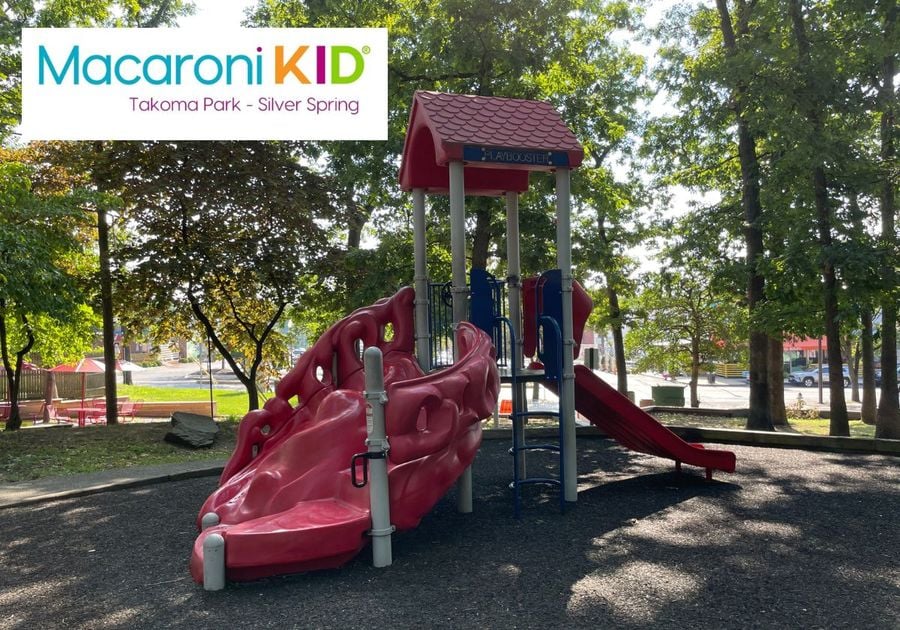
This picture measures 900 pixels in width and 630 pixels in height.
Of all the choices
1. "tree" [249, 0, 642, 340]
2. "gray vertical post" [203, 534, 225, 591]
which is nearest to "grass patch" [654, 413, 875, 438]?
"tree" [249, 0, 642, 340]

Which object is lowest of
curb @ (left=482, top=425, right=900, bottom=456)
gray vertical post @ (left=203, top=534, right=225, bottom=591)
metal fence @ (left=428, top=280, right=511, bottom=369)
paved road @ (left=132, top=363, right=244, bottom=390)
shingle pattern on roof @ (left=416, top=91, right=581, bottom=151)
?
paved road @ (left=132, top=363, right=244, bottom=390)

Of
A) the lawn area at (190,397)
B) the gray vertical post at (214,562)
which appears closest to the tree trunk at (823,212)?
the gray vertical post at (214,562)

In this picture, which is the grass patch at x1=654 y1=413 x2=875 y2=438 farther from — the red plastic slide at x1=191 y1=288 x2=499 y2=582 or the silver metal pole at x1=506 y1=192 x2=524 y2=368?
the red plastic slide at x1=191 y1=288 x2=499 y2=582

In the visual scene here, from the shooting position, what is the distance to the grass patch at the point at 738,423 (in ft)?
47.8

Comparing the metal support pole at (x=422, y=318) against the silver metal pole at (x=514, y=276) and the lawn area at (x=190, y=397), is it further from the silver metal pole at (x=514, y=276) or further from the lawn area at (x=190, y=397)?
the lawn area at (x=190, y=397)

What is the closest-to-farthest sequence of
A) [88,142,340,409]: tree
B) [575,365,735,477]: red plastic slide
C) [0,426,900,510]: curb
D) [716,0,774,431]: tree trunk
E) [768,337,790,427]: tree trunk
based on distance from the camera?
[575,365,735,477]: red plastic slide < [0,426,900,510]: curb < [716,0,774,431]: tree trunk < [88,142,340,409]: tree < [768,337,790,427]: tree trunk

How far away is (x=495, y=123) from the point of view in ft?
22.5

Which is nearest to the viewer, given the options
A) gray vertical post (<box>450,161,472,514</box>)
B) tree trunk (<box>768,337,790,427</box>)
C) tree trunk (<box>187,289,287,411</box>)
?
gray vertical post (<box>450,161,472,514</box>)

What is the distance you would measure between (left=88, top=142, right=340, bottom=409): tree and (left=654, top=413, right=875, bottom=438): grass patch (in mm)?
8919

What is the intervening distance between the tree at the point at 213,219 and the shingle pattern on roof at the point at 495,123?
24.9 feet

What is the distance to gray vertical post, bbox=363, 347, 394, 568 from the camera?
195 inches

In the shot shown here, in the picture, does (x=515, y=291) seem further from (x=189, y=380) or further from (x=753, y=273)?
(x=189, y=380)

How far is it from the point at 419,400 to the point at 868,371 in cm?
1411

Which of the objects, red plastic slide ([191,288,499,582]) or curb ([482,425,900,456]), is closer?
red plastic slide ([191,288,499,582])
